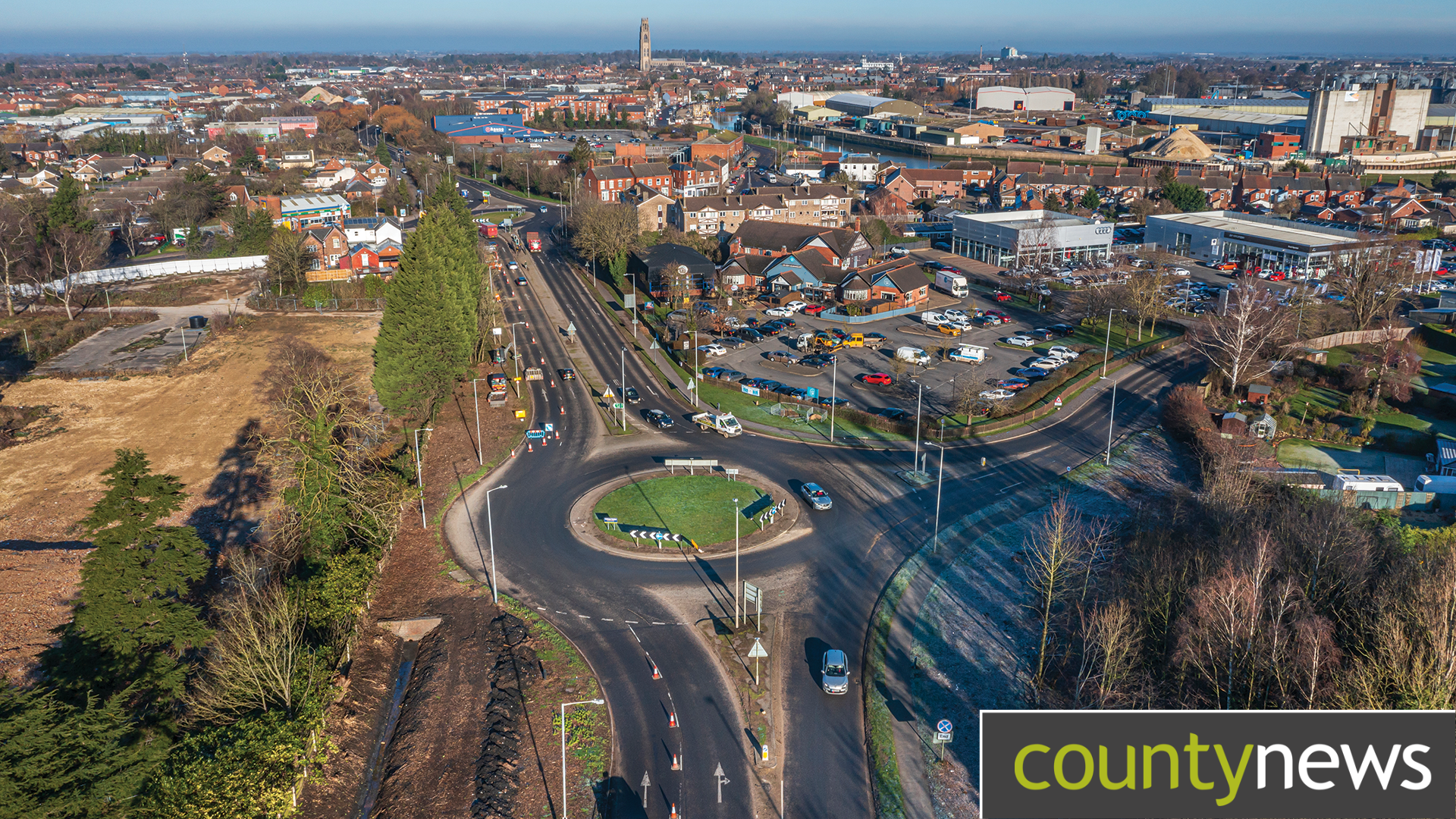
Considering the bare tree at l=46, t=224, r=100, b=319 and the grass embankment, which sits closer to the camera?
the grass embankment

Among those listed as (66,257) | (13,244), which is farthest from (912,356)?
(13,244)

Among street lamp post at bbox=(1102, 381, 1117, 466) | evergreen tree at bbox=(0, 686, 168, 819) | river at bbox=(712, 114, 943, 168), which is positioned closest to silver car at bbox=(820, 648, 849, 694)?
evergreen tree at bbox=(0, 686, 168, 819)

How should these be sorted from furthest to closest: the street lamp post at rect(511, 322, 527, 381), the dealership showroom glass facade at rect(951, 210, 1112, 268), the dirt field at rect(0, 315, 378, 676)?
the dealership showroom glass facade at rect(951, 210, 1112, 268) → the street lamp post at rect(511, 322, 527, 381) → the dirt field at rect(0, 315, 378, 676)

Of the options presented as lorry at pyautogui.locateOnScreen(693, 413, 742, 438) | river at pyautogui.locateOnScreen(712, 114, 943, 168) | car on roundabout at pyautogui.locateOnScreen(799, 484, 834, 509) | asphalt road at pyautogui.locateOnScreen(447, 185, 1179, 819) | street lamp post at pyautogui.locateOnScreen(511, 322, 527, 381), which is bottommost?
asphalt road at pyautogui.locateOnScreen(447, 185, 1179, 819)

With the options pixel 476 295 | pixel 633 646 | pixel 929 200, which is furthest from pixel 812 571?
pixel 929 200

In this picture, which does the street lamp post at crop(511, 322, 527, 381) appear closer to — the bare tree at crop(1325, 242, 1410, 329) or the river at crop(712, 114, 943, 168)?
the bare tree at crop(1325, 242, 1410, 329)

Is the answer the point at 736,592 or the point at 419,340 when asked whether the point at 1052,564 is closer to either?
the point at 736,592

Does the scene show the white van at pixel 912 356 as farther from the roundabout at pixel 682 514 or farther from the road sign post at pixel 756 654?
the road sign post at pixel 756 654

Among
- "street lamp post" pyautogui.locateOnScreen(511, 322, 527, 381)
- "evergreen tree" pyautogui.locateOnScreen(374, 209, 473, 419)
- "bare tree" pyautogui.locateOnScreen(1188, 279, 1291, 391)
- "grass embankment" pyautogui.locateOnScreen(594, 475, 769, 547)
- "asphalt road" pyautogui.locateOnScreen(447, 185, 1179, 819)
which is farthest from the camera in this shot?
"street lamp post" pyautogui.locateOnScreen(511, 322, 527, 381)
